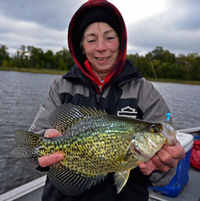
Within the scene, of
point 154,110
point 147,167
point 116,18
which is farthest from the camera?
point 116,18

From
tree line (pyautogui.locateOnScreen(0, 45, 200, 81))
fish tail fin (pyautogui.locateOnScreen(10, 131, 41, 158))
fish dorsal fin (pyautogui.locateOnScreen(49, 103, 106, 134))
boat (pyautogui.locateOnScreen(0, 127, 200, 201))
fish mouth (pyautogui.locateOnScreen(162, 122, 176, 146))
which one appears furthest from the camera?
tree line (pyautogui.locateOnScreen(0, 45, 200, 81))

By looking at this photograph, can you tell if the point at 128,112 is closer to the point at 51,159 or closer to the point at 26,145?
the point at 51,159

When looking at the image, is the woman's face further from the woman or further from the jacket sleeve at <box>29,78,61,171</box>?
the jacket sleeve at <box>29,78,61,171</box>

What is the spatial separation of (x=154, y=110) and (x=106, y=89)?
2.48ft

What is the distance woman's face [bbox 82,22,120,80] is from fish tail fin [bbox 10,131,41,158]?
1377 mm

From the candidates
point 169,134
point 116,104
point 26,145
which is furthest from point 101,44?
point 26,145

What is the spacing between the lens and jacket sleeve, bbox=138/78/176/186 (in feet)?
7.06

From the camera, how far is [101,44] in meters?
2.45

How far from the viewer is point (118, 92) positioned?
248cm

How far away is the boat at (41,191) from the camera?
3.30 metres

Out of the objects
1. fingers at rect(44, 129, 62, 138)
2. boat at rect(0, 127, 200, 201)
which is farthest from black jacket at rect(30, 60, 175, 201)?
boat at rect(0, 127, 200, 201)

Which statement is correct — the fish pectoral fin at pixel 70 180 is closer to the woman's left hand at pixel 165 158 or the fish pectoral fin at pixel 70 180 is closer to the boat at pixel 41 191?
the woman's left hand at pixel 165 158

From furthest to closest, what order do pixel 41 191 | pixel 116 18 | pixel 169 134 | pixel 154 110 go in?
pixel 41 191 < pixel 116 18 < pixel 154 110 < pixel 169 134

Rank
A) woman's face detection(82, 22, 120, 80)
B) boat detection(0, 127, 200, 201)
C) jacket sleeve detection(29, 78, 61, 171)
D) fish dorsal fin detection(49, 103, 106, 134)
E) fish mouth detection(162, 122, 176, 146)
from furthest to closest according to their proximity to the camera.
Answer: boat detection(0, 127, 200, 201)
woman's face detection(82, 22, 120, 80)
jacket sleeve detection(29, 78, 61, 171)
fish dorsal fin detection(49, 103, 106, 134)
fish mouth detection(162, 122, 176, 146)
